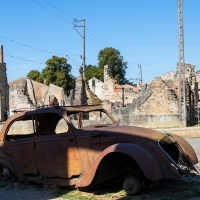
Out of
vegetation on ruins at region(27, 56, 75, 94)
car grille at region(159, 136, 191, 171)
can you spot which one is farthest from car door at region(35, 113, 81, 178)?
vegetation on ruins at region(27, 56, 75, 94)

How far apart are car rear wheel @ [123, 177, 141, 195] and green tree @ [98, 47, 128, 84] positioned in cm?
7908

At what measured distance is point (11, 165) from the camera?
7258 millimetres

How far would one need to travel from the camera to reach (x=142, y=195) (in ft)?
19.8

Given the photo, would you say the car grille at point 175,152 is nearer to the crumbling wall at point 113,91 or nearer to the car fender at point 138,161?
the car fender at point 138,161

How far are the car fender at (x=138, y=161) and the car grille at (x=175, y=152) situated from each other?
51 cm

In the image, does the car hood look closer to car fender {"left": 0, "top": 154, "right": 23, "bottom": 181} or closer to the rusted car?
the rusted car

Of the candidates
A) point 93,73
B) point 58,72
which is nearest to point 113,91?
point 58,72

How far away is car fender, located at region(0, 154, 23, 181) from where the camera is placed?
23.6 feet

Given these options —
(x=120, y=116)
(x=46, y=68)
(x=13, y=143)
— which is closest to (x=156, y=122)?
(x=120, y=116)

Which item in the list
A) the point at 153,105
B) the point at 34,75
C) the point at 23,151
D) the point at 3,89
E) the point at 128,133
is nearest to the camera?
the point at 128,133

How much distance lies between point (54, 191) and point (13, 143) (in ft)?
4.55

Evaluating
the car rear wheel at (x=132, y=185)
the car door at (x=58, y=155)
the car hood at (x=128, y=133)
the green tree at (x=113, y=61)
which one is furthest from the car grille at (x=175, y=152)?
the green tree at (x=113, y=61)

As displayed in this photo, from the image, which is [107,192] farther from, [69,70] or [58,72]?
[69,70]

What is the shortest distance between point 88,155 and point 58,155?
2.15 ft
